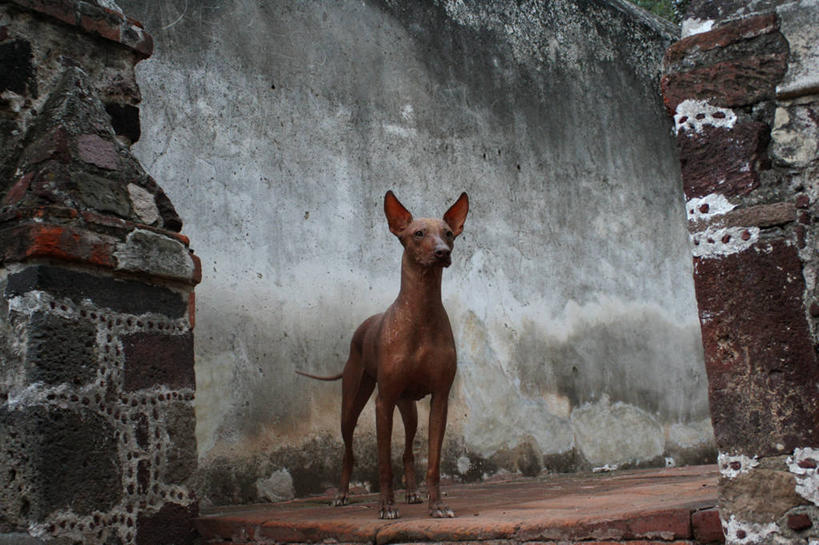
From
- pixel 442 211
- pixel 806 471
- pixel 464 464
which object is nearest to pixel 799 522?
pixel 806 471

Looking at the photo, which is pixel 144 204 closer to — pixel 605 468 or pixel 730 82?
pixel 730 82

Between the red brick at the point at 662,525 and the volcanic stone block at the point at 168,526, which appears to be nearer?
the red brick at the point at 662,525

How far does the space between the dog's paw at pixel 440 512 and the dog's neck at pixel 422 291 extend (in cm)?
76

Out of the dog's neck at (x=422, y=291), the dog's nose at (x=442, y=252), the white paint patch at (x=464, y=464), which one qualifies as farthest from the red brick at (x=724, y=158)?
the white paint patch at (x=464, y=464)

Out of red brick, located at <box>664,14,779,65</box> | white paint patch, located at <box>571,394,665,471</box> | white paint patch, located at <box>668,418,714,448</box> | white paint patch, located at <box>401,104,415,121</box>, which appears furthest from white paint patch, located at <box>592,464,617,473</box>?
red brick, located at <box>664,14,779,65</box>

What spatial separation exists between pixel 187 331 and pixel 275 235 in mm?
1722

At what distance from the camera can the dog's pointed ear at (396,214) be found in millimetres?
3645

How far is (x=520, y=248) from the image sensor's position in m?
6.57

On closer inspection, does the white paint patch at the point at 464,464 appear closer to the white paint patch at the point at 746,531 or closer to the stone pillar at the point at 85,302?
the stone pillar at the point at 85,302

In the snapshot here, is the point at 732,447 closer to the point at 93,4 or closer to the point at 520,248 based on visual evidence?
the point at 93,4

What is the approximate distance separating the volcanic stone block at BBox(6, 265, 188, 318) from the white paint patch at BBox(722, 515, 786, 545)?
219cm

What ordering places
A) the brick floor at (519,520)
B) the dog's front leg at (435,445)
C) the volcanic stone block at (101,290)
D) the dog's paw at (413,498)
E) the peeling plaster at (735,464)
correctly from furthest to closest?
the dog's paw at (413,498), the dog's front leg at (435,445), the volcanic stone block at (101,290), the brick floor at (519,520), the peeling plaster at (735,464)

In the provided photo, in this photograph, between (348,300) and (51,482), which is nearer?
(51,482)

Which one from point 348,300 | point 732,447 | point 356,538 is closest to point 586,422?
point 348,300
